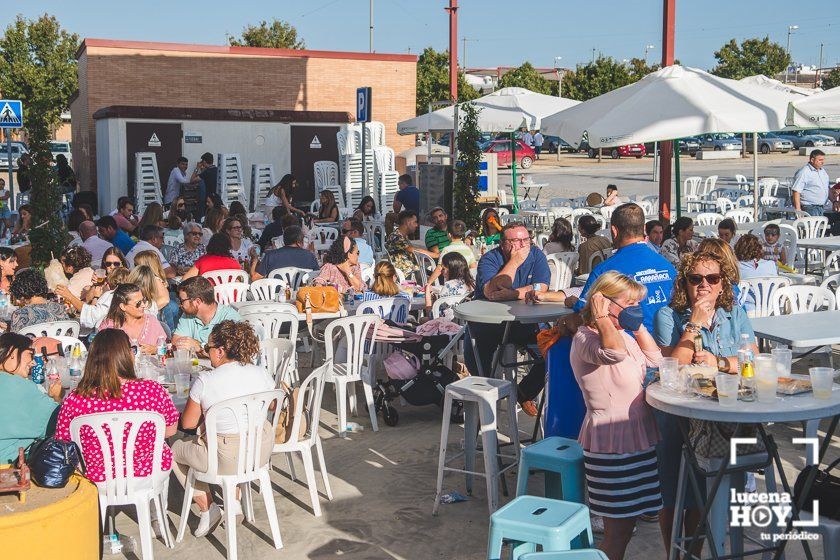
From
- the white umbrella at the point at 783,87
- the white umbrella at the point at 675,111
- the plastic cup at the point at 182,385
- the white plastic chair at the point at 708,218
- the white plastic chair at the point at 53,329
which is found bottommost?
the plastic cup at the point at 182,385

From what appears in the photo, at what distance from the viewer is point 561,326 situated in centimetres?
559

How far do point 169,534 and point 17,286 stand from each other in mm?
3033

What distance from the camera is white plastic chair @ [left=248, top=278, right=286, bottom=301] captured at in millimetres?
9414

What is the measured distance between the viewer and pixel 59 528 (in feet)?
14.6

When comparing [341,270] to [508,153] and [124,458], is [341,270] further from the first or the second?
[508,153]

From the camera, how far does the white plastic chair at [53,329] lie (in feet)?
23.9

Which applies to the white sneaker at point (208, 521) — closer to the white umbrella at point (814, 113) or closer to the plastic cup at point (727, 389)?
the plastic cup at point (727, 389)

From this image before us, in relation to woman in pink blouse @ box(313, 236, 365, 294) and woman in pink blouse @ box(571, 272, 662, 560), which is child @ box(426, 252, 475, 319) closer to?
woman in pink blouse @ box(313, 236, 365, 294)

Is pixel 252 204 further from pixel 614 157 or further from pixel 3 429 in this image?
pixel 614 157

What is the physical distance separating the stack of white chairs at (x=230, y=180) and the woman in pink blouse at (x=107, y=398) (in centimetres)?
1565

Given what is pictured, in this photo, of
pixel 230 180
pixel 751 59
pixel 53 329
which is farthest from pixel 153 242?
pixel 751 59

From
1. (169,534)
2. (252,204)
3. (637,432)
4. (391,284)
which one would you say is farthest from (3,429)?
(252,204)

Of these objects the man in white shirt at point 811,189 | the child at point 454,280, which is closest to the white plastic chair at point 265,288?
the child at point 454,280

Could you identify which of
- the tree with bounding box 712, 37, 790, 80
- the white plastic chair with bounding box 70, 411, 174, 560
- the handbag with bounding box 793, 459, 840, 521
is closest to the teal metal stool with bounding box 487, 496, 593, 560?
the handbag with bounding box 793, 459, 840, 521
